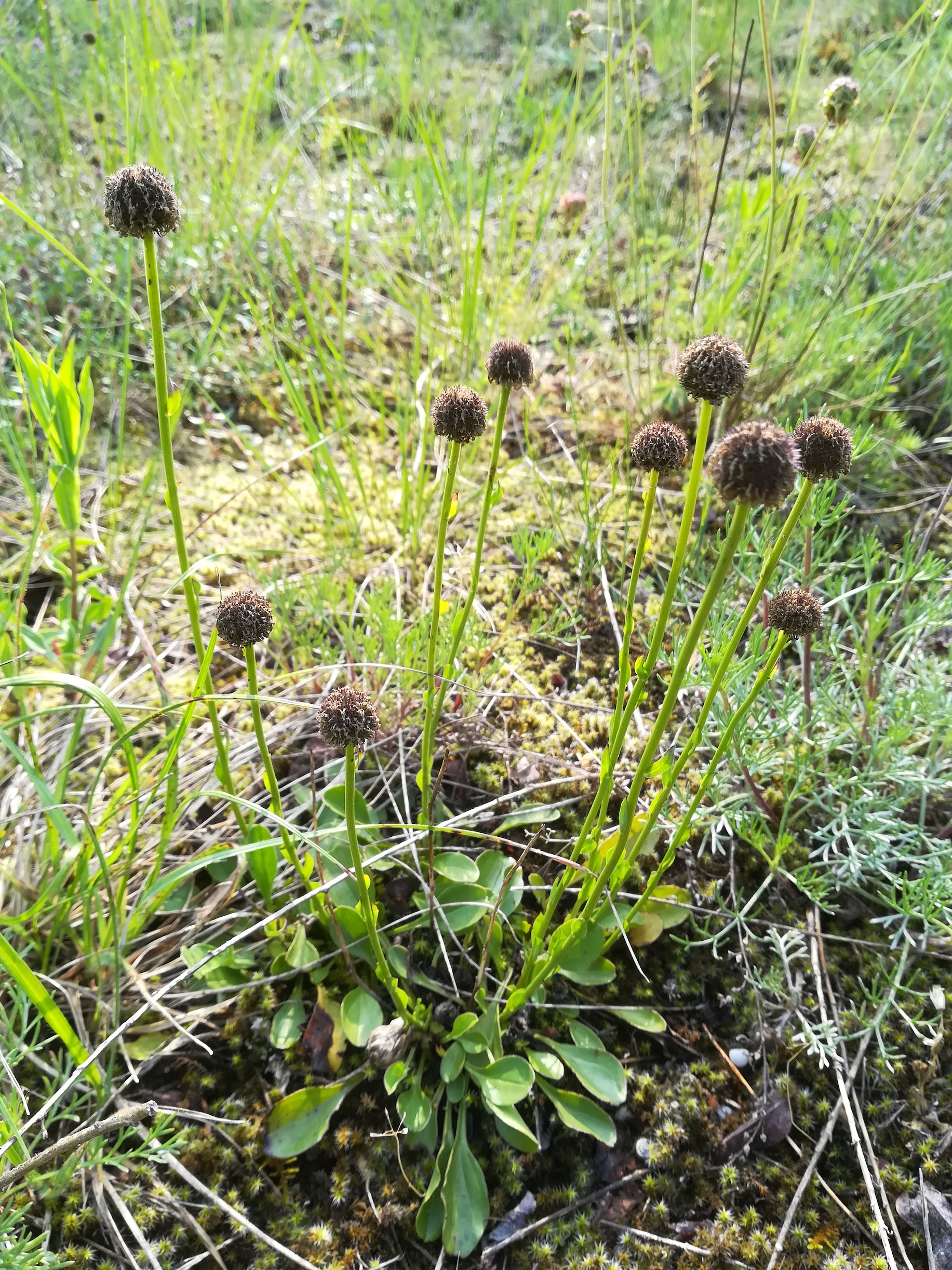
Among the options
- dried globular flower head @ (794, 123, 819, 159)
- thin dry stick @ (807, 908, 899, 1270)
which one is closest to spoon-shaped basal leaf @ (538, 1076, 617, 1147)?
thin dry stick @ (807, 908, 899, 1270)

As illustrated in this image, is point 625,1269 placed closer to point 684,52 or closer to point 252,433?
point 252,433

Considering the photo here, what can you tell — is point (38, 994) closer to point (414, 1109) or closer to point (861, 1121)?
point (414, 1109)

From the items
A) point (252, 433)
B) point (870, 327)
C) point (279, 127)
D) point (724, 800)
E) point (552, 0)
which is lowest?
point (724, 800)

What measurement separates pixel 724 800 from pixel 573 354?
205cm

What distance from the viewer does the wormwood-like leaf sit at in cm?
117

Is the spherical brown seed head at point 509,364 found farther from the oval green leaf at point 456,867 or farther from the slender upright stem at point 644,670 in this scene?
the oval green leaf at point 456,867

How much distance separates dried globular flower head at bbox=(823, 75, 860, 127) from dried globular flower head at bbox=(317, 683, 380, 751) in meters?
2.01

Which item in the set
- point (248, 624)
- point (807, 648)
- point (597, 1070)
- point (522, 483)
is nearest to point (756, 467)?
point (248, 624)

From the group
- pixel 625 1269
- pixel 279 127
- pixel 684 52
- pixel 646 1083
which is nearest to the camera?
pixel 625 1269

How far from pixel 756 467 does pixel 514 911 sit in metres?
1.15

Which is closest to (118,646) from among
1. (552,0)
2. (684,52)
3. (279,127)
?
(279,127)

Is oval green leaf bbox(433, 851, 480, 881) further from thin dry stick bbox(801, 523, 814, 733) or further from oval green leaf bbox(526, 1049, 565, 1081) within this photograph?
thin dry stick bbox(801, 523, 814, 733)

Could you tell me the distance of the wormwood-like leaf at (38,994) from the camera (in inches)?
45.9

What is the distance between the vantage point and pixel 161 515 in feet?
8.81
